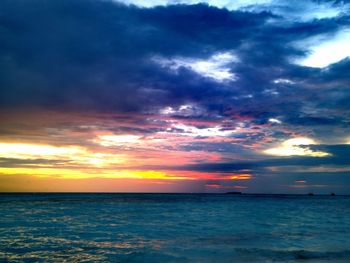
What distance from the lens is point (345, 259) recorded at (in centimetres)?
1598

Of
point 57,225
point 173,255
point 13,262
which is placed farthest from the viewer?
point 57,225

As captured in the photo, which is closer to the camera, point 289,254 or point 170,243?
point 289,254

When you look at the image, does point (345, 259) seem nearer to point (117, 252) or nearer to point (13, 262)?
point (117, 252)

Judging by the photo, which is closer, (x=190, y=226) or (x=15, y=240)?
(x=15, y=240)

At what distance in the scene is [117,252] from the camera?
58.9ft

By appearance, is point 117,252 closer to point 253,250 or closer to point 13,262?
point 13,262

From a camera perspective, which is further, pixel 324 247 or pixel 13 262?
pixel 324 247

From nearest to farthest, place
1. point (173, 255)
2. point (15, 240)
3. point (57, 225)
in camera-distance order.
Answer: point (173, 255)
point (15, 240)
point (57, 225)

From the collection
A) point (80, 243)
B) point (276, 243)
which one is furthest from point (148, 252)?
point (276, 243)

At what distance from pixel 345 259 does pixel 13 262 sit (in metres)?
16.8

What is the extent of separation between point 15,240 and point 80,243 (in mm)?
4548

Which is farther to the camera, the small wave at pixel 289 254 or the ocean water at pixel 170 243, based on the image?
the ocean water at pixel 170 243

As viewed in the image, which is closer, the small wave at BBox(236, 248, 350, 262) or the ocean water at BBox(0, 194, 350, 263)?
the small wave at BBox(236, 248, 350, 262)

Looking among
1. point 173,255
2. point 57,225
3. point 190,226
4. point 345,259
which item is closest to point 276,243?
point 345,259
